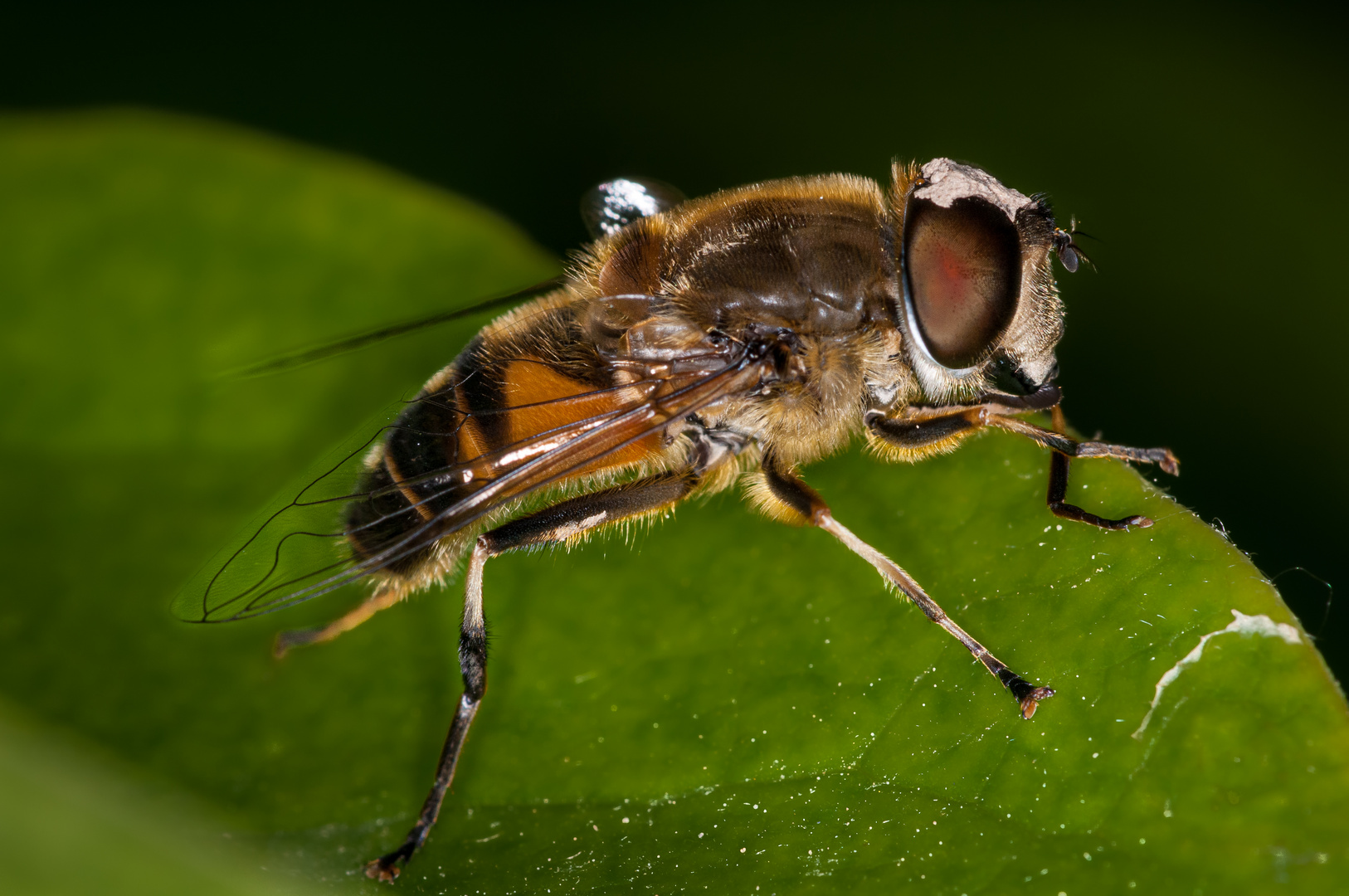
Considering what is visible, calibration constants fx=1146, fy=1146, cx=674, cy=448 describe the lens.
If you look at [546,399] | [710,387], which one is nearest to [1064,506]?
[710,387]

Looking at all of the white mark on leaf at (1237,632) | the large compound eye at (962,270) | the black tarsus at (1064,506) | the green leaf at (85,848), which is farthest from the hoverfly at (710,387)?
the green leaf at (85,848)

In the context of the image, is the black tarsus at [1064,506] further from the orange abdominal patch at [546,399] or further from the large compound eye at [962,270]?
the orange abdominal patch at [546,399]

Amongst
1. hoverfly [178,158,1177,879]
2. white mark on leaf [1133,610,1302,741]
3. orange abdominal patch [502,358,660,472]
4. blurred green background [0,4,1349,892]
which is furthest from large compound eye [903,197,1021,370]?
white mark on leaf [1133,610,1302,741]

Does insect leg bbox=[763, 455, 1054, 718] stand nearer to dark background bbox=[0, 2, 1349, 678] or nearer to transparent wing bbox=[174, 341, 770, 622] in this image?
transparent wing bbox=[174, 341, 770, 622]

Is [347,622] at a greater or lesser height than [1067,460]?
lesser

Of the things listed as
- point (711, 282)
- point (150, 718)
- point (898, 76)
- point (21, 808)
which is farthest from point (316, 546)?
point (898, 76)

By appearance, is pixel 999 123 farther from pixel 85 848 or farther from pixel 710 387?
pixel 85 848

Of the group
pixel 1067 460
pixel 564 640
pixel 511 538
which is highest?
pixel 1067 460
